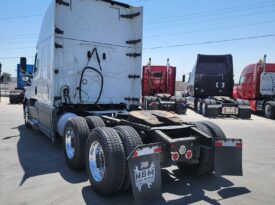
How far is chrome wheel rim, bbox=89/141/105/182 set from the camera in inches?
169

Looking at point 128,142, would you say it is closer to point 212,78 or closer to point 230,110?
point 230,110

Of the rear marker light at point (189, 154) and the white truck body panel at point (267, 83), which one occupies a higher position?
the white truck body panel at point (267, 83)

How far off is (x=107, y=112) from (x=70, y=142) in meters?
1.77

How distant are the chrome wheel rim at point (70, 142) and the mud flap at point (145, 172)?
6.93 ft

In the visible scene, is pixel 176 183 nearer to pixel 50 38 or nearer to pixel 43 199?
pixel 43 199

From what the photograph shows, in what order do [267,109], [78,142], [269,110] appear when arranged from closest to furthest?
[78,142] → [269,110] → [267,109]

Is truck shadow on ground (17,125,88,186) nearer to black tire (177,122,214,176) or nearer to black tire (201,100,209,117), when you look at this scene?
black tire (177,122,214,176)

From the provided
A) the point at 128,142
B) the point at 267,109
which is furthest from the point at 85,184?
the point at 267,109

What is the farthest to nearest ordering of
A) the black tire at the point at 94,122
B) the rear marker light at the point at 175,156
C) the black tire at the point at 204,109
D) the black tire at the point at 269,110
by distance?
1. the black tire at the point at 204,109
2. the black tire at the point at 269,110
3. the black tire at the point at 94,122
4. the rear marker light at the point at 175,156

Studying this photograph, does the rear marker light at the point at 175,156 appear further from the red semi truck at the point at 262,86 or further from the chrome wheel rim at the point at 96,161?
the red semi truck at the point at 262,86

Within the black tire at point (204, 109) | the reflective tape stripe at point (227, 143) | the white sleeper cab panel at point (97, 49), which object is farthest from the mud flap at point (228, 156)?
the black tire at point (204, 109)

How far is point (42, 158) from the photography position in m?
6.02

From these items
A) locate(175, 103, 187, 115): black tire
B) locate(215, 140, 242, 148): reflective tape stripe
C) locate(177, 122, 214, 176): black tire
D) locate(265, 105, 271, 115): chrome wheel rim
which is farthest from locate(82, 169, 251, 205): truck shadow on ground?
locate(265, 105, 271, 115): chrome wheel rim

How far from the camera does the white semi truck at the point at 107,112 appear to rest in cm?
396
